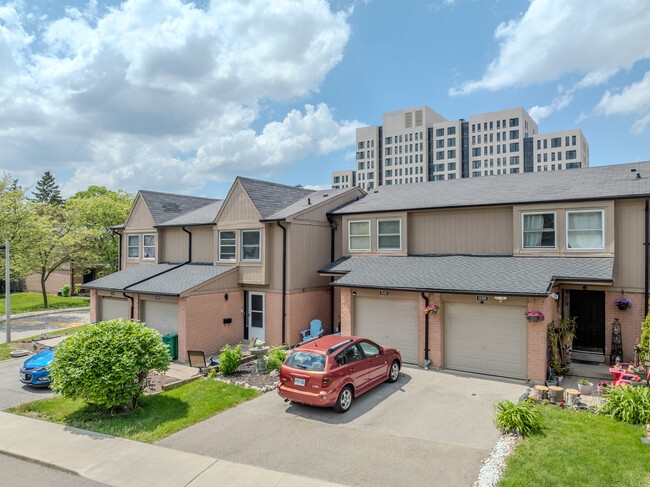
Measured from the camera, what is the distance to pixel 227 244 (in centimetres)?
1939

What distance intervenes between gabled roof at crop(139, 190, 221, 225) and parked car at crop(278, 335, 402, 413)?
1598 centimetres

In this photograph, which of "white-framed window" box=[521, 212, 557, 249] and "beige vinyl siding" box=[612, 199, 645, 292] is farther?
"white-framed window" box=[521, 212, 557, 249]

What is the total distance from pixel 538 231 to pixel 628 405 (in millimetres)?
7130

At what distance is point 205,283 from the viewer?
55.0 feet

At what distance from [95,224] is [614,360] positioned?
134 ft

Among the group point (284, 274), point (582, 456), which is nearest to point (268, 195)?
point (284, 274)

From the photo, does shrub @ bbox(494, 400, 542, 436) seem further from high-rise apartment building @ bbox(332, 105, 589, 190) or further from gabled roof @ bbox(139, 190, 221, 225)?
high-rise apartment building @ bbox(332, 105, 589, 190)

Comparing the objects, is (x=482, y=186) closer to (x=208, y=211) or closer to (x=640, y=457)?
(x=640, y=457)

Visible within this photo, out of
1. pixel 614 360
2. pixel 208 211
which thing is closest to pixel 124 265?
pixel 208 211

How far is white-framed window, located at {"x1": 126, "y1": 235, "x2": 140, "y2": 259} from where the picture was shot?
2427cm

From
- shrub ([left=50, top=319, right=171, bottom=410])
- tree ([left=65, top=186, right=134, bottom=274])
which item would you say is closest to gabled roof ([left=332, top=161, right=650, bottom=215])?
shrub ([left=50, top=319, right=171, bottom=410])

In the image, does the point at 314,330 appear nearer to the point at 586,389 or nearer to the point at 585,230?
the point at 586,389

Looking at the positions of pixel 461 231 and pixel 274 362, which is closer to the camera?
pixel 274 362

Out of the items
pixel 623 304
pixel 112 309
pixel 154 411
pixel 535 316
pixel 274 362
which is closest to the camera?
pixel 154 411
